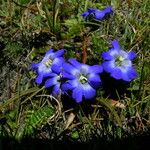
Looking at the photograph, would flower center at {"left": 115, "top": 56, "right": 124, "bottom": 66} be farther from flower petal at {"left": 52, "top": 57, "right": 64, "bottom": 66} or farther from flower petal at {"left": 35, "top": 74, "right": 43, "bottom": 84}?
flower petal at {"left": 35, "top": 74, "right": 43, "bottom": 84}

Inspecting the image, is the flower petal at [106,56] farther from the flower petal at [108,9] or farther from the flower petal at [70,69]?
the flower petal at [108,9]

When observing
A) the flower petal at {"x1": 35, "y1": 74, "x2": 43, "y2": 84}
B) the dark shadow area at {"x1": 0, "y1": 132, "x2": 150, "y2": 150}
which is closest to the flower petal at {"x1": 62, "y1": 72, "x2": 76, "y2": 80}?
the flower petal at {"x1": 35, "y1": 74, "x2": 43, "y2": 84}

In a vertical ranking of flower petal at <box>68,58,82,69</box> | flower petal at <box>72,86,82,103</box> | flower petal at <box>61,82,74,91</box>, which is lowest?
flower petal at <box>72,86,82,103</box>

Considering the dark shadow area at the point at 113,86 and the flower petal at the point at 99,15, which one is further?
the flower petal at the point at 99,15

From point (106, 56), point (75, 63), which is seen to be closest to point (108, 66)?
point (106, 56)

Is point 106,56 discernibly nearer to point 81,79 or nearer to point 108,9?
point 81,79

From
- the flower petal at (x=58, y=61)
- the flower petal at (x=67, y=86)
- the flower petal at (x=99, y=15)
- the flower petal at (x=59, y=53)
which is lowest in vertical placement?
the flower petal at (x=67, y=86)

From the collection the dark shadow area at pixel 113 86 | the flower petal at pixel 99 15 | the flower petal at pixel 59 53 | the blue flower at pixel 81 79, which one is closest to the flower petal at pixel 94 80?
the blue flower at pixel 81 79
